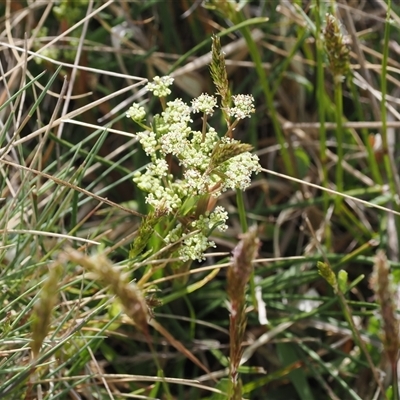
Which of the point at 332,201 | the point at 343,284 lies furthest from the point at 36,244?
the point at 332,201

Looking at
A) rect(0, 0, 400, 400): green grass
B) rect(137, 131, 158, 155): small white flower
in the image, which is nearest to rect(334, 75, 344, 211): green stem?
rect(0, 0, 400, 400): green grass

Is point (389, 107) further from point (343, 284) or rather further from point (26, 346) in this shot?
point (26, 346)

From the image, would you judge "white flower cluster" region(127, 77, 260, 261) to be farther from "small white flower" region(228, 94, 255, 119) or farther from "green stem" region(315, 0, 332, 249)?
"green stem" region(315, 0, 332, 249)

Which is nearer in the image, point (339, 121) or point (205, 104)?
point (205, 104)

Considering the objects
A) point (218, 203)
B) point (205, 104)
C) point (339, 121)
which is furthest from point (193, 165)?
point (218, 203)

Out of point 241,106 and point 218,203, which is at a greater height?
point 241,106

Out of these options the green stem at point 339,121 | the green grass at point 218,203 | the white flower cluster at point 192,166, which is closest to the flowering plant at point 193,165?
the white flower cluster at point 192,166

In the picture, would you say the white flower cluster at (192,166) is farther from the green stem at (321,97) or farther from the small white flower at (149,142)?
the green stem at (321,97)

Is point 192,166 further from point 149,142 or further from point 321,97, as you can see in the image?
point 321,97
